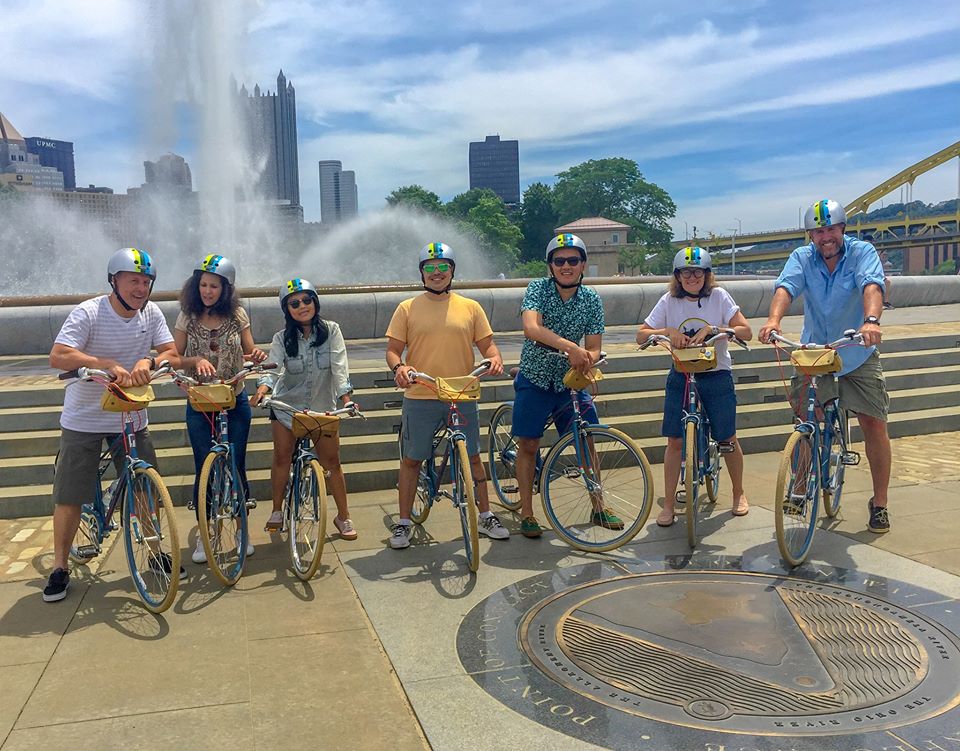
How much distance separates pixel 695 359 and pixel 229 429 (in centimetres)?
305

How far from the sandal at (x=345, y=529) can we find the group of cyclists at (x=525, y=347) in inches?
0.6

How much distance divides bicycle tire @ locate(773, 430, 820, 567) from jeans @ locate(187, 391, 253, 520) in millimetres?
3262

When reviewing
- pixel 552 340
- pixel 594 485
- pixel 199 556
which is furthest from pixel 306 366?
pixel 594 485

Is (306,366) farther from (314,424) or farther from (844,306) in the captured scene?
(844,306)

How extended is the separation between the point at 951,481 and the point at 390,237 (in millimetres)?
31071

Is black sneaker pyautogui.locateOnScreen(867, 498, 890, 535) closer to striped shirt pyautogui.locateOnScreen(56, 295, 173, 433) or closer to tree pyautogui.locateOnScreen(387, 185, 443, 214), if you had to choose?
striped shirt pyautogui.locateOnScreen(56, 295, 173, 433)

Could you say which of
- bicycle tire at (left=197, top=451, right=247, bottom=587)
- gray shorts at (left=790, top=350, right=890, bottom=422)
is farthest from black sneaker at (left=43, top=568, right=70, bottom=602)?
gray shorts at (left=790, top=350, right=890, bottom=422)

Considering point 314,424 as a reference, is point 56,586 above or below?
below

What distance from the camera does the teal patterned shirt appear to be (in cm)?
558

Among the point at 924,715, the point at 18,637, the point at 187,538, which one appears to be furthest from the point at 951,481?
the point at 18,637

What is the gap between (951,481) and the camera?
22.2ft

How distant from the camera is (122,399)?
4.52 m

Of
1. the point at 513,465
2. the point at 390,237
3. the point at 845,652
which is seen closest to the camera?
the point at 845,652

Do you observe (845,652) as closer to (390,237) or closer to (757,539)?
(757,539)
